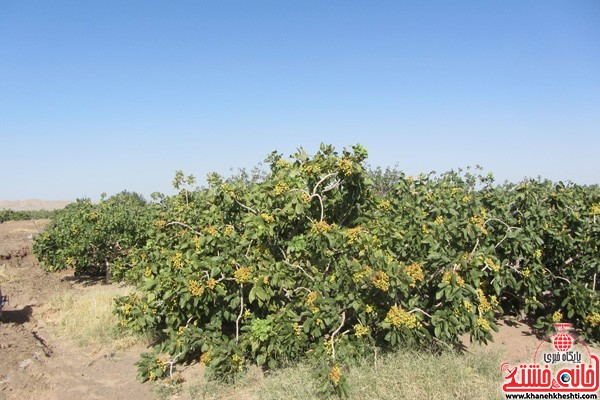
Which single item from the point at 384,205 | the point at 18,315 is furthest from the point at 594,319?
the point at 18,315

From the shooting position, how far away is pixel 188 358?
183 inches

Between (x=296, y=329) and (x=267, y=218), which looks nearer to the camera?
(x=296, y=329)

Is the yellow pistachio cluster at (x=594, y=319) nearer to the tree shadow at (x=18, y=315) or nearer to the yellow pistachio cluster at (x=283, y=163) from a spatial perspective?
the yellow pistachio cluster at (x=283, y=163)

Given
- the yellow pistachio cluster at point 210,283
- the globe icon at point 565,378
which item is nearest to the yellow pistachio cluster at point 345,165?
the yellow pistachio cluster at point 210,283

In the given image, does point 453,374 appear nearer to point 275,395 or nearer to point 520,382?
point 520,382

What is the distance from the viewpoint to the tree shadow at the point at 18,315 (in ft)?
21.2

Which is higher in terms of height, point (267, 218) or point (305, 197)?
point (305, 197)

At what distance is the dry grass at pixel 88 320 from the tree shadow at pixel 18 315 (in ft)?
0.85

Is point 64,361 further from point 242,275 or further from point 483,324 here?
point 483,324

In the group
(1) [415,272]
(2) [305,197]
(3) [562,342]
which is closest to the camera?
(1) [415,272]

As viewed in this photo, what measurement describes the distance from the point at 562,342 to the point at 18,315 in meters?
7.68

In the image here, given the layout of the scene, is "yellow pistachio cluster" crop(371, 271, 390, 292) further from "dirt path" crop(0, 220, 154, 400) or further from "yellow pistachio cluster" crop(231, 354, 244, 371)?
"dirt path" crop(0, 220, 154, 400)

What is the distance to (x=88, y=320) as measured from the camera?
6.07 metres

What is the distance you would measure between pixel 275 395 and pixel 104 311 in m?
3.76
